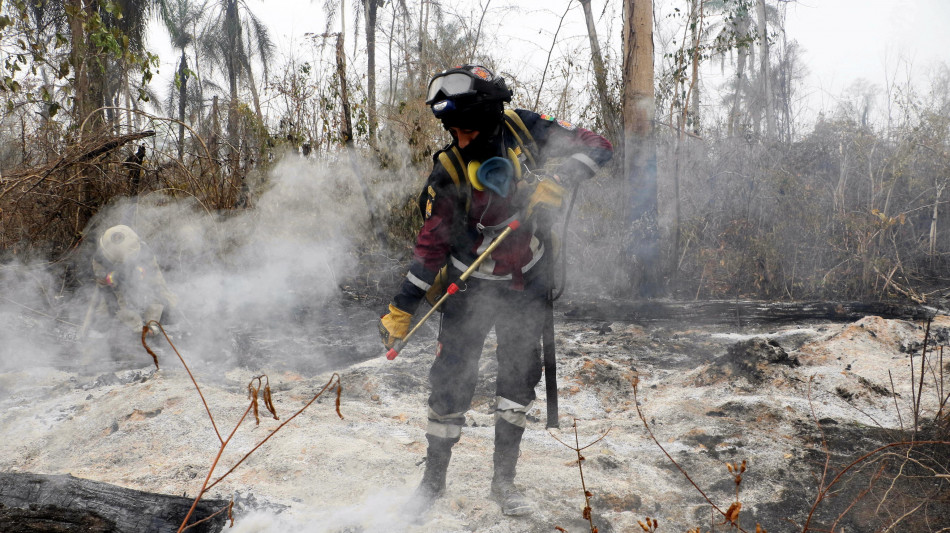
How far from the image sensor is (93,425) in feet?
11.9

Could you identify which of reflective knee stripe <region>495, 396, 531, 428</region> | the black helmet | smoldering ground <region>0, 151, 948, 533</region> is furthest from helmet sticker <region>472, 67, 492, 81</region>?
smoldering ground <region>0, 151, 948, 533</region>

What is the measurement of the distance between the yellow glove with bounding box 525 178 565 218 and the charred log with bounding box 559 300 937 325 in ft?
13.5

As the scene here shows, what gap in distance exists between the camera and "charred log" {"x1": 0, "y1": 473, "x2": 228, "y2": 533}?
183 cm

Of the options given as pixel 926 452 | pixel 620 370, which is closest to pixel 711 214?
pixel 620 370

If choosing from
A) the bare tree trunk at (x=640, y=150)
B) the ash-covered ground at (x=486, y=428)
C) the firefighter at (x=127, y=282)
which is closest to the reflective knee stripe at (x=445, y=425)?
the ash-covered ground at (x=486, y=428)

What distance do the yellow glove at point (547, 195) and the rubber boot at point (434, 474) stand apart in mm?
1191

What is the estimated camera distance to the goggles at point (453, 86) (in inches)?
93.7

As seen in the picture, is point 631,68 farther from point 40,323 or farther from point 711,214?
point 40,323

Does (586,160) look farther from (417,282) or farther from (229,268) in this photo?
(229,268)

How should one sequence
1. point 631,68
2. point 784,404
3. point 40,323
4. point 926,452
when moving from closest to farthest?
point 926,452 → point 784,404 → point 40,323 → point 631,68

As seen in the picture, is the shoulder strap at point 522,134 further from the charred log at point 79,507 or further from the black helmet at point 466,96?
the charred log at point 79,507

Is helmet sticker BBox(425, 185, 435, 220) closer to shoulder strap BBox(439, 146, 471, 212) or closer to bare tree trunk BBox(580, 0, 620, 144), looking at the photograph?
shoulder strap BBox(439, 146, 471, 212)

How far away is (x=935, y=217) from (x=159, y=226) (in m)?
9.61

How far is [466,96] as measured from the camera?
2.38 m
